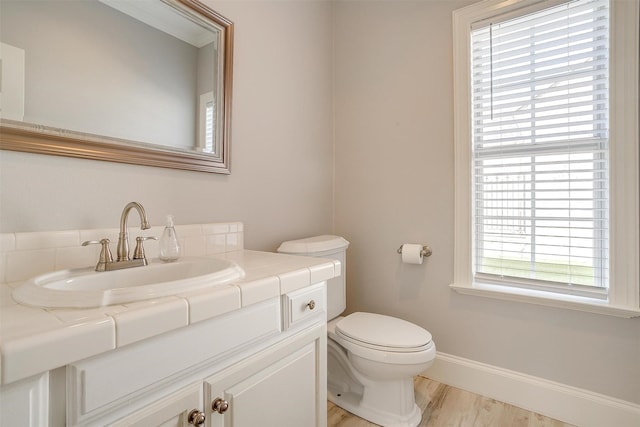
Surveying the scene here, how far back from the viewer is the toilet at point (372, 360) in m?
1.34

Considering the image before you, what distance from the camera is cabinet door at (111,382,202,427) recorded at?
1.93ft

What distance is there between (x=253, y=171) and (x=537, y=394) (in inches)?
70.7

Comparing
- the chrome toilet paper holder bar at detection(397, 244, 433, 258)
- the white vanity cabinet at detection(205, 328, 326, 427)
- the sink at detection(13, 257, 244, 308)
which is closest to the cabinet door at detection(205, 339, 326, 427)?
the white vanity cabinet at detection(205, 328, 326, 427)

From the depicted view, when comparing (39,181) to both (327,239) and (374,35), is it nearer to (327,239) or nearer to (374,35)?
(327,239)

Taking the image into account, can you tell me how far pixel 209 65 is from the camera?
4.35ft

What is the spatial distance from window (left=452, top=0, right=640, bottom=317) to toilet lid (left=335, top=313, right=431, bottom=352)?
0.42 metres

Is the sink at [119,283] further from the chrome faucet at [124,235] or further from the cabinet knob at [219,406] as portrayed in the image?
the cabinet knob at [219,406]

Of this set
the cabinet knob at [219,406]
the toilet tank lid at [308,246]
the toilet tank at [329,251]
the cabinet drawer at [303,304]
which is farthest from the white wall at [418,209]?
the cabinet knob at [219,406]

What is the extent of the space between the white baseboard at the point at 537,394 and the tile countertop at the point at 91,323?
4.68 feet

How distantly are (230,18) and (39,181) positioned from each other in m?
1.05

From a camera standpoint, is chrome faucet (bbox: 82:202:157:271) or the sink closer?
the sink

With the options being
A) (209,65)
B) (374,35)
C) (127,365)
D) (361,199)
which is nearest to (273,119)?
(209,65)

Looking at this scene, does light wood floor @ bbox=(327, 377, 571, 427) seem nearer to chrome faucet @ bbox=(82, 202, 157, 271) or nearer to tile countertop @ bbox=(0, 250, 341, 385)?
tile countertop @ bbox=(0, 250, 341, 385)

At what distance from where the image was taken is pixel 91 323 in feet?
1.66
